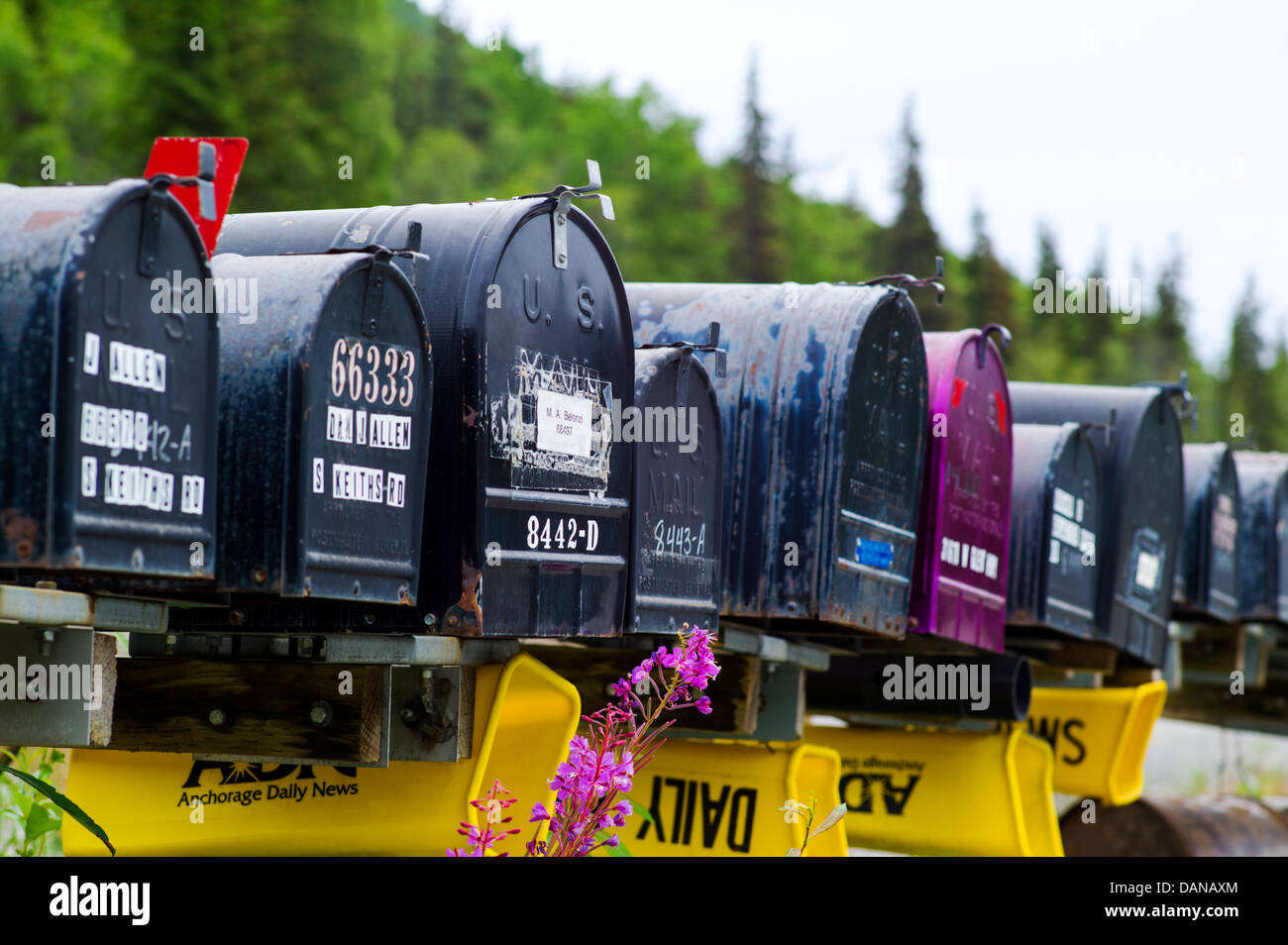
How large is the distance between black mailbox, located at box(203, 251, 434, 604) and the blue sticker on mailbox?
188cm

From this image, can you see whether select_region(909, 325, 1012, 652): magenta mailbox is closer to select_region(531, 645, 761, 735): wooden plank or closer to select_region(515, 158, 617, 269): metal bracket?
select_region(531, 645, 761, 735): wooden plank

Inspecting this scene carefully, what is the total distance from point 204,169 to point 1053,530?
397 centimetres

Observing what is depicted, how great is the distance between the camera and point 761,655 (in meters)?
4.59

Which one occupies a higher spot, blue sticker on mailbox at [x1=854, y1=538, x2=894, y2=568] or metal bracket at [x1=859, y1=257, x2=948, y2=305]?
metal bracket at [x1=859, y1=257, x2=948, y2=305]

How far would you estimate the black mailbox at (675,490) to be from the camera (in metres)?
3.75

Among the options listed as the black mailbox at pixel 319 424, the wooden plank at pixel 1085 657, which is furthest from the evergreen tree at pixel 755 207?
the black mailbox at pixel 319 424

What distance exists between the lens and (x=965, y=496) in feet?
17.2

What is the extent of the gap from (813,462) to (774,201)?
44.5 meters

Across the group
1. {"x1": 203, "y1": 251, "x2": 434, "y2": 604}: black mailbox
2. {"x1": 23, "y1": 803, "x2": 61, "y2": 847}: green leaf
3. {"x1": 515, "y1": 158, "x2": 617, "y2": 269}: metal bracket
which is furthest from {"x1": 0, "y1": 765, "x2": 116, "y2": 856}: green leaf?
{"x1": 515, "y1": 158, "x2": 617, "y2": 269}: metal bracket

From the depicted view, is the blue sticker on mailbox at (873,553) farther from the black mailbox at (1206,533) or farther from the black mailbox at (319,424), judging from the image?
the black mailbox at (1206,533)

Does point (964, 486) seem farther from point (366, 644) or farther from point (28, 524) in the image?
point (28, 524)

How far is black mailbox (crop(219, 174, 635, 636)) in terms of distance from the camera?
3137 mm

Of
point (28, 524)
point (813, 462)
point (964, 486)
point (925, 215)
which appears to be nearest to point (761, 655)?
point (813, 462)

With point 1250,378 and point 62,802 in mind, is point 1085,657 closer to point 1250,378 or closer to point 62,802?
point 62,802
